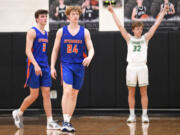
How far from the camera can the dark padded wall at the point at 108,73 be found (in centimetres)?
863

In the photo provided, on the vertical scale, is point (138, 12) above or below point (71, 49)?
above

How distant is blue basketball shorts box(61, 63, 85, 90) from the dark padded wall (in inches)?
109

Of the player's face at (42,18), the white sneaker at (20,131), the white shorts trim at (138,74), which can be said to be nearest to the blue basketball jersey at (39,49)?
the player's face at (42,18)

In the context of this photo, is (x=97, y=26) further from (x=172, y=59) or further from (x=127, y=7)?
(x=172, y=59)

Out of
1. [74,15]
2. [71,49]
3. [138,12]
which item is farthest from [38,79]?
[138,12]

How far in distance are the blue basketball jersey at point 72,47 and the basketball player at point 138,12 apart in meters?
2.89

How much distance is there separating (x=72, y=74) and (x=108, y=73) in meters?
2.91

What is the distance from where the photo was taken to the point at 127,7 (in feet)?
28.7

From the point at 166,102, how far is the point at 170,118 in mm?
825

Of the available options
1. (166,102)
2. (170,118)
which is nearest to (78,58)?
(170,118)

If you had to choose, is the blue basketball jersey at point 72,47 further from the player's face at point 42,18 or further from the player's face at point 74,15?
the player's face at point 42,18

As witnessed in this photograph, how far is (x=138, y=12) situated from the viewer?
8.69 meters

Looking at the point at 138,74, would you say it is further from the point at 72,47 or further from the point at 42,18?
the point at 42,18

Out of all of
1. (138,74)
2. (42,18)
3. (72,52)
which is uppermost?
(42,18)
